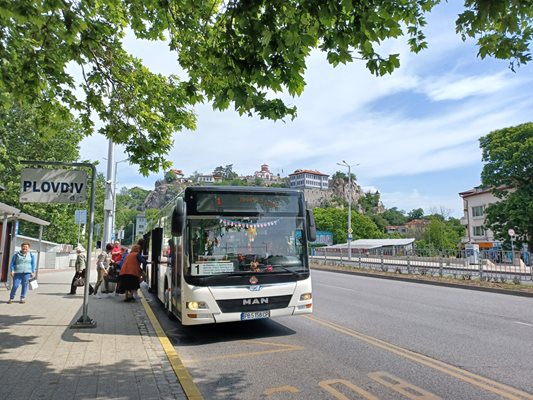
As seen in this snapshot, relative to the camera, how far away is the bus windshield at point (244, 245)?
300 inches

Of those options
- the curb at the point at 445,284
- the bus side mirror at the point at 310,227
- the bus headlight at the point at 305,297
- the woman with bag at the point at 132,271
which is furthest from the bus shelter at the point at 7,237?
the curb at the point at 445,284

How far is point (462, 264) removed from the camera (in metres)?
19.8

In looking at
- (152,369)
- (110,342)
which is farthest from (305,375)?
(110,342)

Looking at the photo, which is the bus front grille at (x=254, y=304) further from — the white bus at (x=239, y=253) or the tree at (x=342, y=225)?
the tree at (x=342, y=225)

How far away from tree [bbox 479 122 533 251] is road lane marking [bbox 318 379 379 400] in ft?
130

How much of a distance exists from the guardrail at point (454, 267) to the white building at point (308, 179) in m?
155

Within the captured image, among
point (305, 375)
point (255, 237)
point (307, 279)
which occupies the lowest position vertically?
point (305, 375)

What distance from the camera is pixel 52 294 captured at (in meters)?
14.0

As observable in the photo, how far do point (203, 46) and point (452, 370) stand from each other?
610 centimetres

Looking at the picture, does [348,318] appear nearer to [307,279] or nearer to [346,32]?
[307,279]

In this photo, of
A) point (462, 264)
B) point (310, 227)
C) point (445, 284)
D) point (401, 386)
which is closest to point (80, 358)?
point (401, 386)

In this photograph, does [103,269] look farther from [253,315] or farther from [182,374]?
[182,374]

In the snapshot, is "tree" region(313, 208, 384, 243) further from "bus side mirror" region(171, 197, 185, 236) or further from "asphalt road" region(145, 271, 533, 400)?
"bus side mirror" region(171, 197, 185, 236)

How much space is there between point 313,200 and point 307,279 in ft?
502
